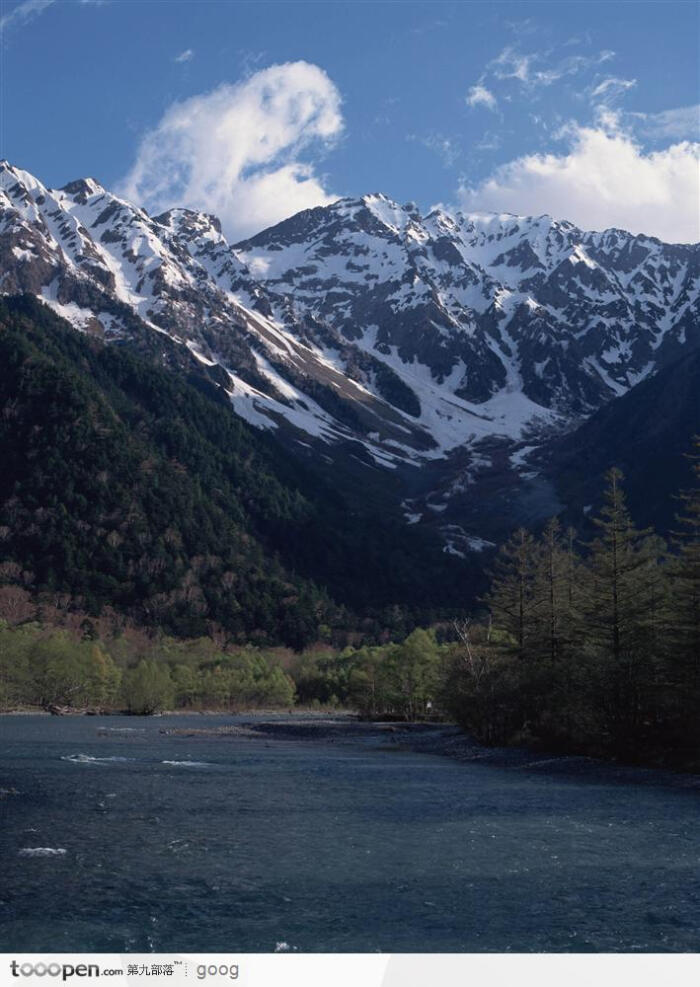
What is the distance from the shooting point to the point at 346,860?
1480 inches

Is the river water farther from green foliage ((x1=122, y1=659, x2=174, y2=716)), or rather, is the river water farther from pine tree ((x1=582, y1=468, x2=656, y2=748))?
green foliage ((x1=122, y1=659, x2=174, y2=716))

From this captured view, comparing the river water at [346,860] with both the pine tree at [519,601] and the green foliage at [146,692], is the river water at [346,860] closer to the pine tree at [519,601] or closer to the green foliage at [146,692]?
the pine tree at [519,601]

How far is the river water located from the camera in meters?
27.2

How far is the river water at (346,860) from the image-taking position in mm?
27172
